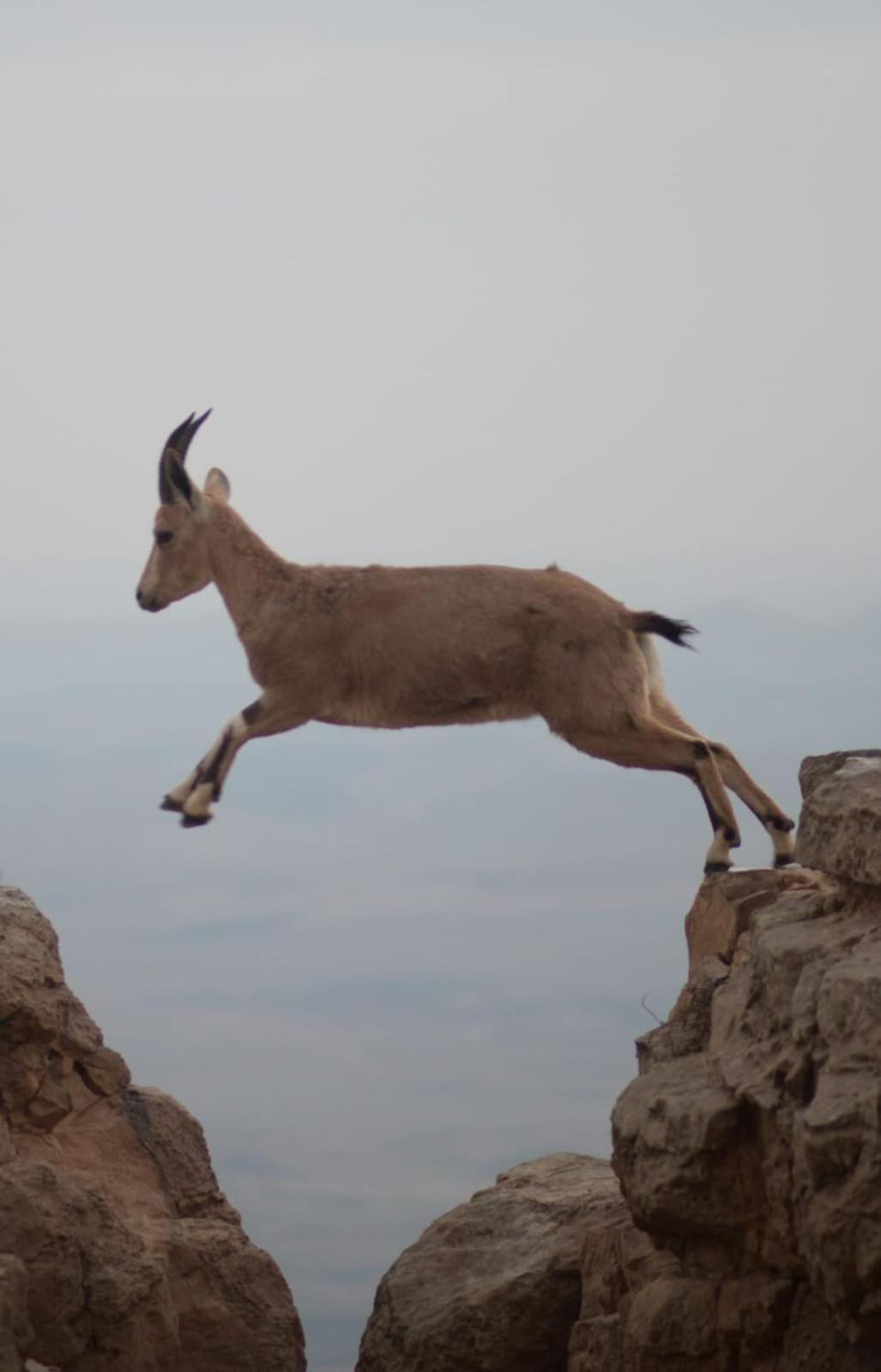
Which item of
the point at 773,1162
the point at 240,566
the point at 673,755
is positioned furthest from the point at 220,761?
the point at 773,1162

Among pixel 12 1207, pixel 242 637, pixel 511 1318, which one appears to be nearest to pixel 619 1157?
pixel 511 1318

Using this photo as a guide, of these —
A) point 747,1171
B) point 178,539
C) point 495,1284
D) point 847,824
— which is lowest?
point 495,1284

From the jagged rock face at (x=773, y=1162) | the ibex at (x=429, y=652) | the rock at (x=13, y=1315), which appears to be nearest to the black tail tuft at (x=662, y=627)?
the ibex at (x=429, y=652)

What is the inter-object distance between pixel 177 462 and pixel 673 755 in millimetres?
3819

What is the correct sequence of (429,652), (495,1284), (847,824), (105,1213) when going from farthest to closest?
(429,652), (495,1284), (105,1213), (847,824)

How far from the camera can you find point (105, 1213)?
10.5 metres

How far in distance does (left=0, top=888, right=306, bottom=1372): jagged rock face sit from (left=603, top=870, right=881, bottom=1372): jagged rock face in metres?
2.58

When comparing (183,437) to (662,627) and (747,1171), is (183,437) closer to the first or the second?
(662,627)

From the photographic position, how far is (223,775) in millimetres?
11664

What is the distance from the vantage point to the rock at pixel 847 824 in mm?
8438

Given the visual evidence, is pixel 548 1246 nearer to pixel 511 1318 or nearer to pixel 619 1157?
pixel 511 1318

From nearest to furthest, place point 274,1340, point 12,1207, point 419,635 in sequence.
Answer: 1. point 12,1207
2. point 274,1340
3. point 419,635

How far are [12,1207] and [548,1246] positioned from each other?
2.98m

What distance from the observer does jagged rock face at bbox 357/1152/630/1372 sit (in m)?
10.6
